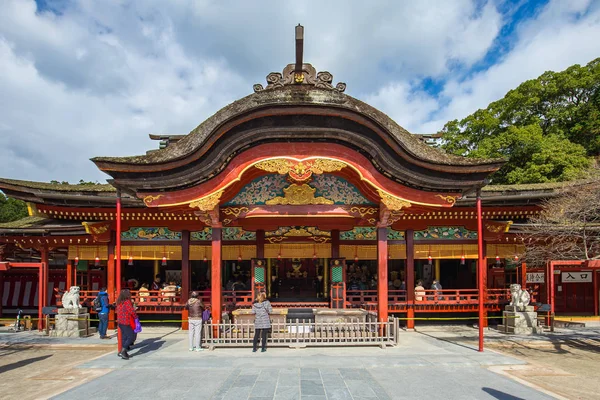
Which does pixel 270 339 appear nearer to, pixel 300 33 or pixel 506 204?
pixel 300 33

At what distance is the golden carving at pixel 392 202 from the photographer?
11.0m

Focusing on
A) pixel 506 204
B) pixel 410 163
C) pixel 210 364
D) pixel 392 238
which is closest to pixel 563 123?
pixel 506 204

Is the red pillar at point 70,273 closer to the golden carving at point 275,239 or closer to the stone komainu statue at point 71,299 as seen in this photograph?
the stone komainu statue at point 71,299

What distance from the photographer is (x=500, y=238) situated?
15.5 meters

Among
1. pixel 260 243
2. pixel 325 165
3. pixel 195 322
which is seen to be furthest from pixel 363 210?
pixel 195 322

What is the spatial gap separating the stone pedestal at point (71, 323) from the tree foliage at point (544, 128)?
2707 cm

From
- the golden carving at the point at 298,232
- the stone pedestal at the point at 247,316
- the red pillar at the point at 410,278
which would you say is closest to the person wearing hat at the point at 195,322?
the stone pedestal at the point at 247,316

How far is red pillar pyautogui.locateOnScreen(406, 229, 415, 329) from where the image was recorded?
49.2 feet

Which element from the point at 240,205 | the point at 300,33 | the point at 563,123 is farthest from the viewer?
the point at 563,123

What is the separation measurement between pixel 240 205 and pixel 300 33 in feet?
16.2

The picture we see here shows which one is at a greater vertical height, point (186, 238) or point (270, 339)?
point (186, 238)

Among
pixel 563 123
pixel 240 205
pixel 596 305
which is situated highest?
pixel 563 123

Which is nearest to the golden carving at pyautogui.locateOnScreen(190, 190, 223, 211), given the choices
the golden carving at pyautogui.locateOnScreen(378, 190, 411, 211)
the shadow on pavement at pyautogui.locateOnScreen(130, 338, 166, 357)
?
the shadow on pavement at pyautogui.locateOnScreen(130, 338, 166, 357)

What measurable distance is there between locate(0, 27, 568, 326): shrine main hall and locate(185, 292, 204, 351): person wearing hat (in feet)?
2.66
